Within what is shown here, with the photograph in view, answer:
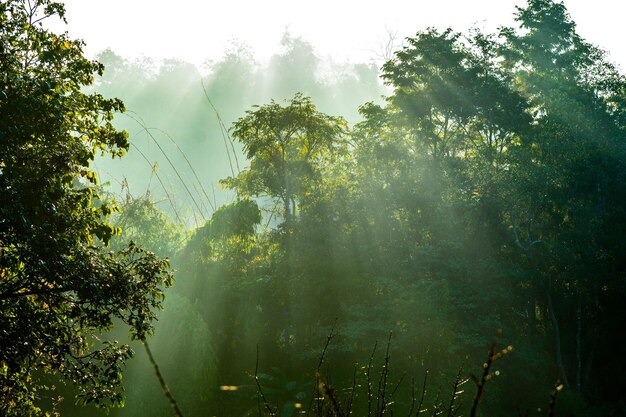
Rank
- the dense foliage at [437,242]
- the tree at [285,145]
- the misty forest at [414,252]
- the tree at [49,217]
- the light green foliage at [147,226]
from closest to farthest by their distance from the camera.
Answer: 1. the tree at [49,217]
2. the misty forest at [414,252]
3. the dense foliage at [437,242]
4. the tree at [285,145]
5. the light green foliage at [147,226]

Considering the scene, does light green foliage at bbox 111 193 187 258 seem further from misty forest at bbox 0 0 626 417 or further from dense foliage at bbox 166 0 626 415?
dense foliage at bbox 166 0 626 415

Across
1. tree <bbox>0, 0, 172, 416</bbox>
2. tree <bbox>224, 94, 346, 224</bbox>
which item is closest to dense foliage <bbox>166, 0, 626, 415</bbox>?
tree <bbox>224, 94, 346, 224</bbox>

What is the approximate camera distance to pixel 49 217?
6875 millimetres

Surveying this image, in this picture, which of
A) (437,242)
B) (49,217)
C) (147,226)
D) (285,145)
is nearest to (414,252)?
(437,242)

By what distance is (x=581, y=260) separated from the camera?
18266 mm

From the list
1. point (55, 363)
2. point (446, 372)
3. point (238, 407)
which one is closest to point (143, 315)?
point (55, 363)

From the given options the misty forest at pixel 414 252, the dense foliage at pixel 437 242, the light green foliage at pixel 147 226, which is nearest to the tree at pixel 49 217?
the misty forest at pixel 414 252

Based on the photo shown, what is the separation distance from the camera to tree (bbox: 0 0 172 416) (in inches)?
258

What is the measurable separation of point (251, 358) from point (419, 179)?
904 centimetres

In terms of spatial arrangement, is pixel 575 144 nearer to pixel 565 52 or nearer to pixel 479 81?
pixel 479 81

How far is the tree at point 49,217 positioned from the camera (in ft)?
21.5

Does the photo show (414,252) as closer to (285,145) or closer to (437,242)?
(437,242)

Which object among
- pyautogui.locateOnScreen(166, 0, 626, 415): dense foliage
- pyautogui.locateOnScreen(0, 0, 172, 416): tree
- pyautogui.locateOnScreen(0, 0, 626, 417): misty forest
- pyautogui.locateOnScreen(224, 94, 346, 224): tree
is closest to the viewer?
pyautogui.locateOnScreen(0, 0, 172, 416): tree

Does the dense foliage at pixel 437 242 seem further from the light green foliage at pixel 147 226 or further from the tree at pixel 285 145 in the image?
the light green foliage at pixel 147 226
